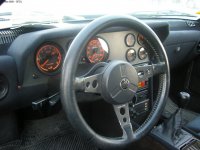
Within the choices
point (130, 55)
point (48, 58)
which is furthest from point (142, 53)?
point (48, 58)

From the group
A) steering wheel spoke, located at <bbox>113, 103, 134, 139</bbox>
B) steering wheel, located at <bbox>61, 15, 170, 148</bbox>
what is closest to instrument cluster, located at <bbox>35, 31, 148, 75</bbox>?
steering wheel, located at <bbox>61, 15, 170, 148</bbox>

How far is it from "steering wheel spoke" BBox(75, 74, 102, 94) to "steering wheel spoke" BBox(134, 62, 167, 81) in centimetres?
28

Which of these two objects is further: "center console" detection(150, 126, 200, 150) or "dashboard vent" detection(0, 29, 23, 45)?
"center console" detection(150, 126, 200, 150)

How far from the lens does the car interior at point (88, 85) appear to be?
1388mm

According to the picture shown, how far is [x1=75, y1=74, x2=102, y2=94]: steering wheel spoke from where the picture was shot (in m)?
1.35

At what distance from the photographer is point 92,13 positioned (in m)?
2.38

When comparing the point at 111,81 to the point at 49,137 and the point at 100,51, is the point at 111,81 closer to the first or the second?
the point at 100,51

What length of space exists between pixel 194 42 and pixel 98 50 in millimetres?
1455

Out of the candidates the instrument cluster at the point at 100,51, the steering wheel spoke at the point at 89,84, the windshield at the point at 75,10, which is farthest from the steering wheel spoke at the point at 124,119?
the windshield at the point at 75,10

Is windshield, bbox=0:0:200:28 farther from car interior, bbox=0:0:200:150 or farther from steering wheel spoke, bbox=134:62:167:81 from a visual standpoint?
steering wheel spoke, bbox=134:62:167:81

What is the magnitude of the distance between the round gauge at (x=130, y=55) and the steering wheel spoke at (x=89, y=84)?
0.38 m

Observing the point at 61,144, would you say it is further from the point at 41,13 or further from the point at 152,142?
the point at 41,13

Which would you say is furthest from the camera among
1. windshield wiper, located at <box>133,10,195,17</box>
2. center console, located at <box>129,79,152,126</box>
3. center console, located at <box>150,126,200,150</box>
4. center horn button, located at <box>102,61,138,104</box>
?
windshield wiper, located at <box>133,10,195,17</box>

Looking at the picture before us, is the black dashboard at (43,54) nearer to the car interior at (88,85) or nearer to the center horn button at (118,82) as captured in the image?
the car interior at (88,85)
